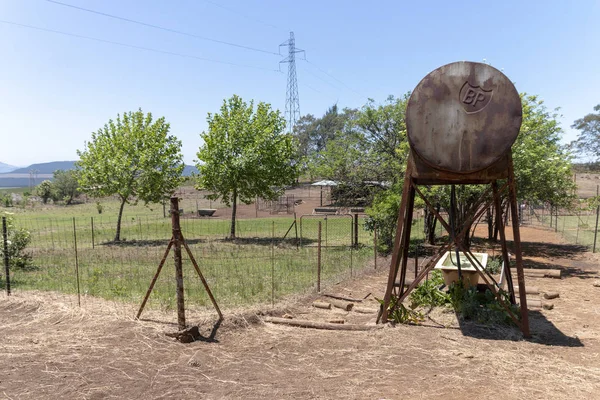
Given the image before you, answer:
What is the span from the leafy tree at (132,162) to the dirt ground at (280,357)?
50.8ft

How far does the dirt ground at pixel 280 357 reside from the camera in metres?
5.22

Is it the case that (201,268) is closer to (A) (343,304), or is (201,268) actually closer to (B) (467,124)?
(A) (343,304)

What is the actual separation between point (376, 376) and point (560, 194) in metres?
14.1

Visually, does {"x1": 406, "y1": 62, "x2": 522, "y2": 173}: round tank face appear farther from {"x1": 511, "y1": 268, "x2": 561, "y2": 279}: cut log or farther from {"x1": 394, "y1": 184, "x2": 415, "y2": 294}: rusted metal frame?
{"x1": 511, "y1": 268, "x2": 561, "y2": 279}: cut log

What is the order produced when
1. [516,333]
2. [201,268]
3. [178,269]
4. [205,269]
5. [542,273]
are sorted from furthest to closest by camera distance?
[201,268] < [205,269] < [542,273] < [516,333] < [178,269]

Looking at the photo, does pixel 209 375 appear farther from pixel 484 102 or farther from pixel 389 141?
pixel 389 141

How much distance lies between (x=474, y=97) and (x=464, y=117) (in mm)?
337

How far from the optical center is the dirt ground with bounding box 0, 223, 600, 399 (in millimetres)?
5219

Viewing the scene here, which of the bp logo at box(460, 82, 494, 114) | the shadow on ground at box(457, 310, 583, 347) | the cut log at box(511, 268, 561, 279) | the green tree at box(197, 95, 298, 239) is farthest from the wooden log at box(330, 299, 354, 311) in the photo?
the green tree at box(197, 95, 298, 239)

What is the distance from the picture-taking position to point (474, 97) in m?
7.04

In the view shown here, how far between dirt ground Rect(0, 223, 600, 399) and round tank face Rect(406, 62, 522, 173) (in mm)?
2865

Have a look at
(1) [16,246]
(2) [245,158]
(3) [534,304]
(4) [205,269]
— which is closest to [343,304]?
(3) [534,304]

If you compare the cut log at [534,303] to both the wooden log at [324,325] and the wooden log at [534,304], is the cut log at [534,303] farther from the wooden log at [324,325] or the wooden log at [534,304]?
the wooden log at [324,325]

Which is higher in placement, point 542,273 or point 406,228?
point 406,228
